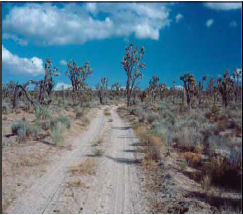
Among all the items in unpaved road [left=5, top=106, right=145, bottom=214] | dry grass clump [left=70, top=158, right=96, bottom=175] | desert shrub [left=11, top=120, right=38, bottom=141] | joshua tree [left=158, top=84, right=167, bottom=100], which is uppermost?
joshua tree [left=158, top=84, right=167, bottom=100]

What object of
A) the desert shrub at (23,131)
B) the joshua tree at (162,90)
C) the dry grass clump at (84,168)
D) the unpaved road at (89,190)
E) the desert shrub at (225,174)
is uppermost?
the joshua tree at (162,90)

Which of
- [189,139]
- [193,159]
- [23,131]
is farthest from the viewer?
[23,131]

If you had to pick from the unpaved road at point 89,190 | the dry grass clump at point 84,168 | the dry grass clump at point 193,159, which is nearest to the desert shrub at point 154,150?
the unpaved road at point 89,190

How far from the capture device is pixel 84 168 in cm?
675

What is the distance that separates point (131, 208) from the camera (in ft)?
15.2

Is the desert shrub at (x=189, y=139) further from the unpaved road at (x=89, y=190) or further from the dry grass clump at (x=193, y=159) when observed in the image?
the unpaved road at (x=89, y=190)

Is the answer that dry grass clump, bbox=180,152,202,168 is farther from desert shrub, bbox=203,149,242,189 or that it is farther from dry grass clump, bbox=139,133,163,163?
desert shrub, bbox=203,149,242,189

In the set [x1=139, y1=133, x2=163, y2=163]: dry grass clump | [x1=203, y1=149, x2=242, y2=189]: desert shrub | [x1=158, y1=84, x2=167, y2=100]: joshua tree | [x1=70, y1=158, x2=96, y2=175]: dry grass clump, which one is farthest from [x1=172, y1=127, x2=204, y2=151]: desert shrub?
[x1=158, y1=84, x2=167, y2=100]: joshua tree

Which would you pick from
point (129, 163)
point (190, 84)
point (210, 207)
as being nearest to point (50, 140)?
A: point (129, 163)

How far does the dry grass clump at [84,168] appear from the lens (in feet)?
21.4

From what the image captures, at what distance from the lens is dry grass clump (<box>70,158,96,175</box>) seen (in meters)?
6.53

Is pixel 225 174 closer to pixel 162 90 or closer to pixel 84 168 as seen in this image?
pixel 84 168

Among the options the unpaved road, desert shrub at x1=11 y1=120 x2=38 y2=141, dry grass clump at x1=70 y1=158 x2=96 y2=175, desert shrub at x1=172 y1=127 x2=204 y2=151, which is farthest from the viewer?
desert shrub at x1=11 y1=120 x2=38 y2=141

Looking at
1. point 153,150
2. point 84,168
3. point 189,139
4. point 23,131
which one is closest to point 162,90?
point 189,139
